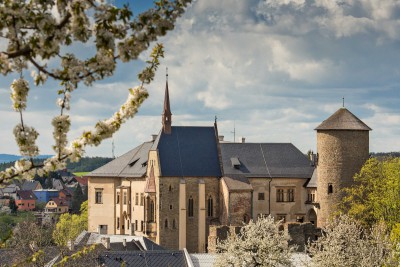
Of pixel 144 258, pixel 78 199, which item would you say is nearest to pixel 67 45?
pixel 144 258

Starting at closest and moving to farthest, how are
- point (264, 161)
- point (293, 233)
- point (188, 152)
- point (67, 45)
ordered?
point (67, 45) < point (293, 233) < point (188, 152) < point (264, 161)

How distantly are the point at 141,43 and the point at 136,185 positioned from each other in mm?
69003

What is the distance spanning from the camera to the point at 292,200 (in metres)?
75.2

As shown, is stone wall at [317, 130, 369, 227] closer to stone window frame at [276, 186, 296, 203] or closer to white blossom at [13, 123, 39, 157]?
stone window frame at [276, 186, 296, 203]

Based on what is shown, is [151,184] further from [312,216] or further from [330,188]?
[330,188]

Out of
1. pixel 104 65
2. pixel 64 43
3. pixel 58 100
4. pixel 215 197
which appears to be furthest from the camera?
pixel 215 197

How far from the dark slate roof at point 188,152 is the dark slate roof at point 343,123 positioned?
442 inches

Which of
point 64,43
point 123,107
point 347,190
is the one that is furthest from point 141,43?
point 347,190

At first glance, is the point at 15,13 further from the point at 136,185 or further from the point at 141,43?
the point at 136,185

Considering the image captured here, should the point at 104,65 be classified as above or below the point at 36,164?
above

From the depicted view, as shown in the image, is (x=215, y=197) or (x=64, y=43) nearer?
(x=64, y=43)

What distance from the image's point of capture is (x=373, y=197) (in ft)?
214

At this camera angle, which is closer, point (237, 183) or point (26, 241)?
point (26, 241)

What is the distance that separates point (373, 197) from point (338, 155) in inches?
159
